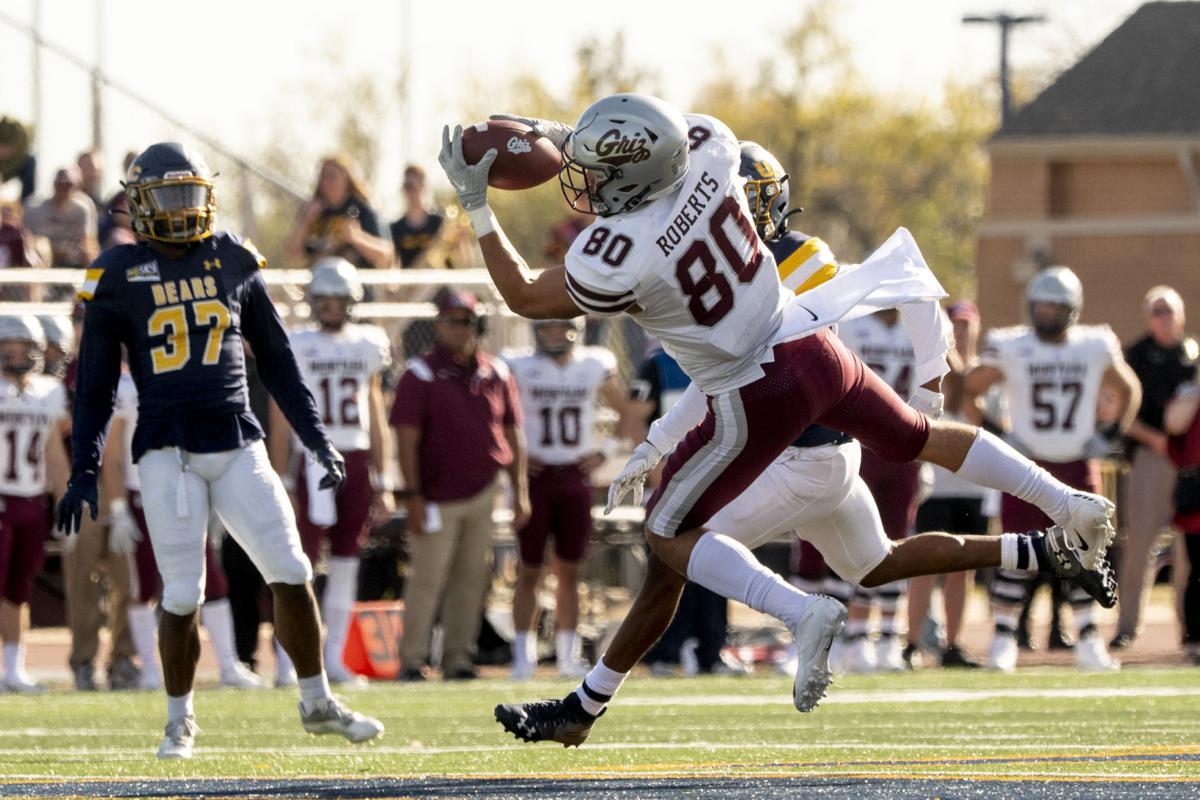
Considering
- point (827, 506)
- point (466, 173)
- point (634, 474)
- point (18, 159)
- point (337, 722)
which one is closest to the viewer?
point (466, 173)

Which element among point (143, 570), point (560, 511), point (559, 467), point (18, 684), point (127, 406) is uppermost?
point (127, 406)

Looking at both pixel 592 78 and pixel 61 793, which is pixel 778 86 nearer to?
pixel 592 78

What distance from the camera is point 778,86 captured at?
47094 mm

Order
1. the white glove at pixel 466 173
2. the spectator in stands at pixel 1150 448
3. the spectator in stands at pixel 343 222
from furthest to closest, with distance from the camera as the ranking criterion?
the spectator in stands at pixel 343 222
the spectator in stands at pixel 1150 448
the white glove at pixel 466 173

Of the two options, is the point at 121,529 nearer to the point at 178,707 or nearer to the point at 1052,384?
the point at 178,707

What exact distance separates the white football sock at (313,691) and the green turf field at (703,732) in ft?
0.54

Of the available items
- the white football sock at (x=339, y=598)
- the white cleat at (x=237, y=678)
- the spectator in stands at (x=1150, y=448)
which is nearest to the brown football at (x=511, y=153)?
the white cleat at (x=237, y=678)

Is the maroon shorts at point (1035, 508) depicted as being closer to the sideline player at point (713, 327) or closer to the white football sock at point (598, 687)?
the sideline player at point (713, 327)

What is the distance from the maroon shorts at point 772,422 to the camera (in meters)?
5.98

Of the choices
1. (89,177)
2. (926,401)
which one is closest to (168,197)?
(926,401)

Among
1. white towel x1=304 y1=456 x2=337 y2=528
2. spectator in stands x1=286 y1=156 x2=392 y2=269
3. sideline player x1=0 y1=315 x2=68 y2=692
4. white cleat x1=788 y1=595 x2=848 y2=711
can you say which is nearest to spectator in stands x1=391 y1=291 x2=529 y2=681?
white towel x1=304 y1=456 x2=337 y2=528

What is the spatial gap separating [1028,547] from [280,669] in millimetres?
5171

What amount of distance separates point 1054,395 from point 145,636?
14.7ft

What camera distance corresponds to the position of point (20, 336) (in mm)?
11031
